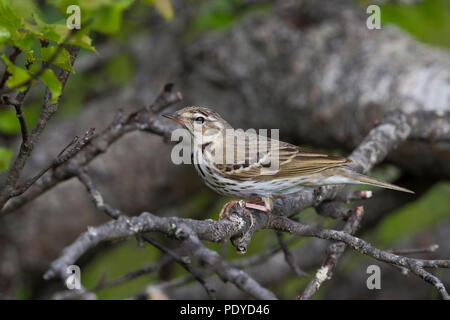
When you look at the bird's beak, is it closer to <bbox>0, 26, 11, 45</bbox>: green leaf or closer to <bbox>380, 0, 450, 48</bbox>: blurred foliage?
<bbox>0, 26, 11, 45</bbox>: green leaf

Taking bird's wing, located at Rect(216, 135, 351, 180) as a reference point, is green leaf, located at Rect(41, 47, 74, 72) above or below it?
above

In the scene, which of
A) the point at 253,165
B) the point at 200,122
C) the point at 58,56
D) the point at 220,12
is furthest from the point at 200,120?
the point at 220,12

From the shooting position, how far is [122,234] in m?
1.89

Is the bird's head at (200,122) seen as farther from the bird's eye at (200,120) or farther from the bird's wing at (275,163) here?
the bird's wing at (275,163)

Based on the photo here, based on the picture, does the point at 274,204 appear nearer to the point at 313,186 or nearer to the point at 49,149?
the point at 313,186

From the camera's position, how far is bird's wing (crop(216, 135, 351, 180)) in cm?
320

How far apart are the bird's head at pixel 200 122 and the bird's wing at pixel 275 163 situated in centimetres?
17

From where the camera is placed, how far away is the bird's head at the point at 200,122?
10.9 ft

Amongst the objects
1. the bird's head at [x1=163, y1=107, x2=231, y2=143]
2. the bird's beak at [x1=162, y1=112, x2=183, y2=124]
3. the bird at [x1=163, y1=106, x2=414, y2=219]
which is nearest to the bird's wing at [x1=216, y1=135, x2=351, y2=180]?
the bird at [x1=163, y1=106, x2=414, y2=219]

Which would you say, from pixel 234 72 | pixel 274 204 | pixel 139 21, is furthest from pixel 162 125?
pixel 139 21

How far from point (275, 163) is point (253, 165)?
0.48 ft

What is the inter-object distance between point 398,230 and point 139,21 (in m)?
3.05

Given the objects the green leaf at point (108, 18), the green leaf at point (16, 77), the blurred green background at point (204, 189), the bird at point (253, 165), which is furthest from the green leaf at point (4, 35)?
the blurred green background at point (204, 189)

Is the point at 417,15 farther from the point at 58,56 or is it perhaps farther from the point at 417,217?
the point at 58,56
